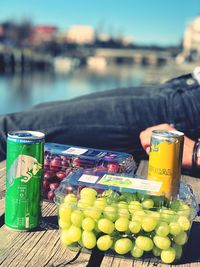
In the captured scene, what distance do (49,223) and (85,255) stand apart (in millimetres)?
176

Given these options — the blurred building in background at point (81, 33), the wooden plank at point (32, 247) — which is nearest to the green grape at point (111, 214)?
the wooden plank at point (32, 247)

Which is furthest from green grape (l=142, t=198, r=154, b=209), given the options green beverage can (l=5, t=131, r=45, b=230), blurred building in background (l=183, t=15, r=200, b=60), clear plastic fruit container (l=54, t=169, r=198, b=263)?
blurred building in background (l=183, t=15, r=200, b=60)

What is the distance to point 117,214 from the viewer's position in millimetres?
919

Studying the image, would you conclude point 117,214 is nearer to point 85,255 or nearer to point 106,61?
point 85,255

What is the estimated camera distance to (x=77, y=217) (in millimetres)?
923

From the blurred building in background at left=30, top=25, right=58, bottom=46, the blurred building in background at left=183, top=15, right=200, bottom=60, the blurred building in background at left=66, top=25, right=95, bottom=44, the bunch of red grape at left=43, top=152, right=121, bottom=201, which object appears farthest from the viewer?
the blurred building in background at left=66, top=25, right=95, bottom=44

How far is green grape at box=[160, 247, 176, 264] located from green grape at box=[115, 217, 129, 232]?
85mm

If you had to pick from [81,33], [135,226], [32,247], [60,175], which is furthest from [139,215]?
[81,33]

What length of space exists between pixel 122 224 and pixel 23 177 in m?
0.23

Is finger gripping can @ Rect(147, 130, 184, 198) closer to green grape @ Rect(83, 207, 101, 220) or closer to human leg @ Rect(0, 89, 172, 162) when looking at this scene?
green grape @ Rect(83, 207, 101, 220)

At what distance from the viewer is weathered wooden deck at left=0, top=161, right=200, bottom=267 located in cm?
93

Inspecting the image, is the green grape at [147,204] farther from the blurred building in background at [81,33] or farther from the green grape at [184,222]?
the blurred building in background at [81,33]

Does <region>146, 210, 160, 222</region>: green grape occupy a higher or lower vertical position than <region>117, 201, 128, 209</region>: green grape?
lower

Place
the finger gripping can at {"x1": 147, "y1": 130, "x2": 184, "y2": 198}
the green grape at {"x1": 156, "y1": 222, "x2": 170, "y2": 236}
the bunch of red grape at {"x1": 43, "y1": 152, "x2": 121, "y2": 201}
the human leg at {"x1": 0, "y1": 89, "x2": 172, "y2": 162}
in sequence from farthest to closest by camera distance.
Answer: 1. the human leg at {"x1": 0, "y1": 89, "x2": 172, "y2": 162}
2. the bunch of red grape at {"x1": 43, "y1": 152, "x2": 121, "y2": 201}
3. the finger gripping can at {"x1": 147, "y1": 130, "x2": 184, "y2": 198}
4. the green grape at {"x1": 156, "y1": 222, "x2": 170, "y2": 236}
